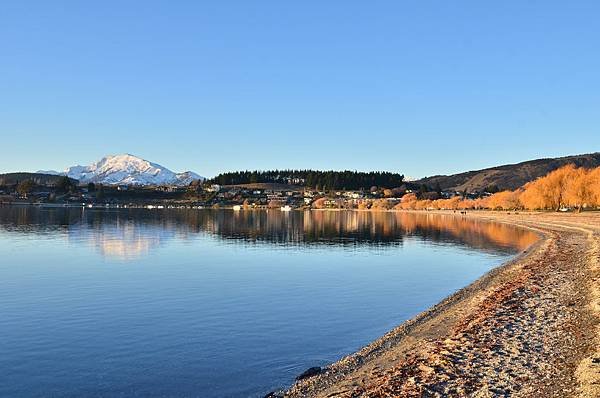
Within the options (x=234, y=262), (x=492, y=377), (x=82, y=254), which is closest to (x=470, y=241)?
(x=234, y=262)

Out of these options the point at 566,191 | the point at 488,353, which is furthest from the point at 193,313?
the point at 566,191

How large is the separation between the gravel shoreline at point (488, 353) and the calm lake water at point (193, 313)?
1.80 m

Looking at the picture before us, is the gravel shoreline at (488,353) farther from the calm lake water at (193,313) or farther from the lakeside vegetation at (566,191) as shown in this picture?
the lakeside vegetation at (566,191)

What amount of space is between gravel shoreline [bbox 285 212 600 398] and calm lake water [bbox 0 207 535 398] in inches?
71.0

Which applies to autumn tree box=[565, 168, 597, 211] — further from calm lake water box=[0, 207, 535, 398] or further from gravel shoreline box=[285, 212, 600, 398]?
gravel shoreline box=[285, 212, 600, 398]

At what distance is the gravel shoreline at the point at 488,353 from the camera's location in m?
14.8

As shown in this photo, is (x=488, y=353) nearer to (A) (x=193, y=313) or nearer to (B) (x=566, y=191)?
(A) (x=193, y=313)

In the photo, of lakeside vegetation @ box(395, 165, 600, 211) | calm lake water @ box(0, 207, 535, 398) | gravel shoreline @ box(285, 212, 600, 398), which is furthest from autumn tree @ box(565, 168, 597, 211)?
gravel shoreline @ box(285, 212, 600, 398)

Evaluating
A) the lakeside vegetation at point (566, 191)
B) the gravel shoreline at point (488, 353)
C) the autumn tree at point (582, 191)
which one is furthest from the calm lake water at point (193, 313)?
the lakeside vegetation at point (566, 191)

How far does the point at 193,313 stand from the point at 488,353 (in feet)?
56.6

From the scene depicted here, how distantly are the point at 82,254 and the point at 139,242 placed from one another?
689 inches

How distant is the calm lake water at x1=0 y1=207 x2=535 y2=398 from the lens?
61.8ft

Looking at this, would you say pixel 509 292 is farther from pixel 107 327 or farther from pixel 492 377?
pixel 107 327

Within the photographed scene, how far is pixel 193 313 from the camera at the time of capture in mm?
29453
